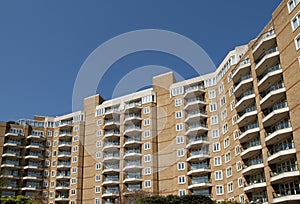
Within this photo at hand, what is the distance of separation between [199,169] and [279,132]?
1972 centimetres

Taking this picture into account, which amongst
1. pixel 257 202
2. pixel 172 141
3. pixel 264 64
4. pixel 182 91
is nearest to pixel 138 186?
pixel 172 141

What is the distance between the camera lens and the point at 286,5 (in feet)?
135

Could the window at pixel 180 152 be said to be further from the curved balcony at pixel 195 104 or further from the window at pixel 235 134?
the window at pixel 235 134

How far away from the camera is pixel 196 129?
5875cm

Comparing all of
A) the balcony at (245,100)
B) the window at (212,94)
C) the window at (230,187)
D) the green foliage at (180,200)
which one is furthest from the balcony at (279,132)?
the window at (212,94)

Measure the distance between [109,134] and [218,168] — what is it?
81.3 feet

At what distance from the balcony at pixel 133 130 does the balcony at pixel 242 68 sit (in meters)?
23.4

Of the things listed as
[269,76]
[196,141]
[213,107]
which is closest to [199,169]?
[196,141]

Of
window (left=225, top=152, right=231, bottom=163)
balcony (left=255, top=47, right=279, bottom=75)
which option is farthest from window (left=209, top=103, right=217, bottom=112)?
balcony (left=255, top=47, right=279, bottom=75)

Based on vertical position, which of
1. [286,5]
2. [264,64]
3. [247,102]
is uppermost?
[286,5]

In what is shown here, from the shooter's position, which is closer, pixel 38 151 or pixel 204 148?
pixel 204 148

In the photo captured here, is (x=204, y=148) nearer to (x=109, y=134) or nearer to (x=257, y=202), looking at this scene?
(x=257, y=202)

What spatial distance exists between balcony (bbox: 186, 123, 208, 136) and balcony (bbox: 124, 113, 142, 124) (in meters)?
12.3

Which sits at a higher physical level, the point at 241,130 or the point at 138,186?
the point at 241,130
